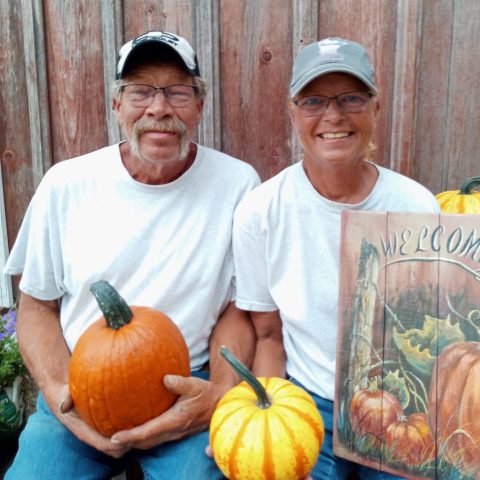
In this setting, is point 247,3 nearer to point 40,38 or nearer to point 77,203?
point 40,38

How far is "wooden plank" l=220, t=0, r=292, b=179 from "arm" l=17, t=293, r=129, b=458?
42.6 inches

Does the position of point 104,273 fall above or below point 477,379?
above

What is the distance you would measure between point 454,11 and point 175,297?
161cm

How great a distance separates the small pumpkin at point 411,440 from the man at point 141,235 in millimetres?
598

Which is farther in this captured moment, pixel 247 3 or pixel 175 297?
pixel 247 3

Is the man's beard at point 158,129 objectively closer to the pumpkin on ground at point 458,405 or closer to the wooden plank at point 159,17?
the wooden plank at point 159,17

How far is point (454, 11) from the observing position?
7.14 ft

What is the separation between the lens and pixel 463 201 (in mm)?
1975

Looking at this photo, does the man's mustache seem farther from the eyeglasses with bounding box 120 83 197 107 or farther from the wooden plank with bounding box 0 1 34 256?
the wooden plank with bounding box 0 1 34 256

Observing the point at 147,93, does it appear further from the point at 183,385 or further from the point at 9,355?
the point at 9,355

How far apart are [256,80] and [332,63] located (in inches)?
29.8

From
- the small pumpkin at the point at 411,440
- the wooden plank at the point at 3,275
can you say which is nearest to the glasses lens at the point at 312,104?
the small pumpkin at the point at 411,440

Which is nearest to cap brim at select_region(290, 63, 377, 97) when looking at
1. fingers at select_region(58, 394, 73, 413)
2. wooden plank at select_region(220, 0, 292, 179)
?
wooden plank at select_region(220, 0, 292, 179)

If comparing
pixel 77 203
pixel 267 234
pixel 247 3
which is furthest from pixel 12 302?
pixel 247 3
